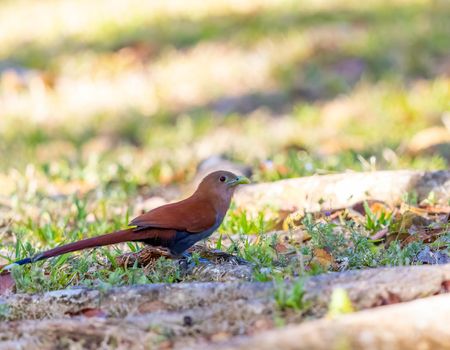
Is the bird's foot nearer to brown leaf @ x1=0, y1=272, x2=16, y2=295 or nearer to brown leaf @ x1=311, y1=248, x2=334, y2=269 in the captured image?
brown leaf @ x1=311, y1=248, x2=334, y2=269

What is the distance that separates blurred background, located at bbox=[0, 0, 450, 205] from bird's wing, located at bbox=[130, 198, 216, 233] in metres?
2.20

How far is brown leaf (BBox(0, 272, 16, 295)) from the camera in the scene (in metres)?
4.08

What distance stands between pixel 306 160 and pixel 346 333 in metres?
4.55

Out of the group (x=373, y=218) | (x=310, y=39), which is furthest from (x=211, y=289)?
(x=310, y=39)

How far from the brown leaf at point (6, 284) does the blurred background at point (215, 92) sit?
2.29 m

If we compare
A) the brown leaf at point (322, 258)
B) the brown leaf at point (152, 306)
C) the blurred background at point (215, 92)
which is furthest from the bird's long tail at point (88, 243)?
the blurred background at point (215, 92)

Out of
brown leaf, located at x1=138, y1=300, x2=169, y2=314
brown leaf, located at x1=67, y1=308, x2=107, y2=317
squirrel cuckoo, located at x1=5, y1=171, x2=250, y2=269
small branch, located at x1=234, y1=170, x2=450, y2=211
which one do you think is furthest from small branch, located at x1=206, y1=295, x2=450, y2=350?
small branch, located at x1=234, y1=170, x2=450, y2=211

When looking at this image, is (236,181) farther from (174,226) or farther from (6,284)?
(6,284)

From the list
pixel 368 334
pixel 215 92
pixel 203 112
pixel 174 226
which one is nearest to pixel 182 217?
pixel 174 226

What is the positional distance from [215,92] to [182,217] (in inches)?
261

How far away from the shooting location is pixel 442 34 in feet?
36.8

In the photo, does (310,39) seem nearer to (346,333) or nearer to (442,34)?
(442,34)

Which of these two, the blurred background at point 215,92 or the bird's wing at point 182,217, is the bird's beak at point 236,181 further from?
the blurred background at point 215,92

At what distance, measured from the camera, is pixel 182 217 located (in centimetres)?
427
